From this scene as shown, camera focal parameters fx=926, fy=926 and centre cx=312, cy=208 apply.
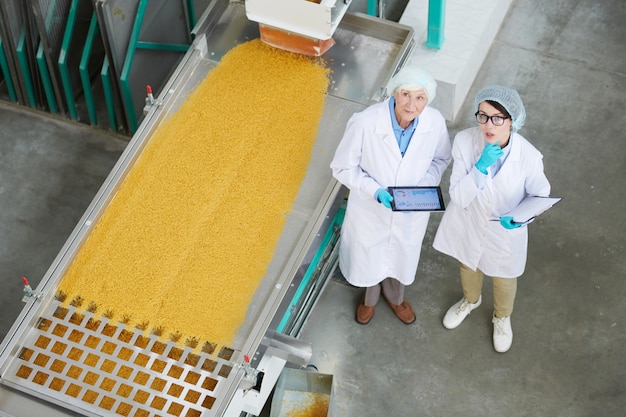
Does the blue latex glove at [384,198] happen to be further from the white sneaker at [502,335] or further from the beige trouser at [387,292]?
the white sneaker at [502,335]

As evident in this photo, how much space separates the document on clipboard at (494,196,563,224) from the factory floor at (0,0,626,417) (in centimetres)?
100

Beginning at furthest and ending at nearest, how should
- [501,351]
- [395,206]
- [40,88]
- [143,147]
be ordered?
[40,88]
[501,351]
[143,147]
[395,206]

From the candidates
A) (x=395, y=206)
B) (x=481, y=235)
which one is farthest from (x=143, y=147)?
(x=481, y=235)

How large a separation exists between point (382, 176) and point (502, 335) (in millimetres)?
1136

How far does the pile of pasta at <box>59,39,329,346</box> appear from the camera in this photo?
3.67m

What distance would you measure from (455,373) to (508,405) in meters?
0.28

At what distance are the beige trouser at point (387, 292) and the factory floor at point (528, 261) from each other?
107 millimetres

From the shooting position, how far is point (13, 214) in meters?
4.97

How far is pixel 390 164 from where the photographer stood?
147 inches

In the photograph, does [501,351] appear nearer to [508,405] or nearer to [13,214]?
[508,405]

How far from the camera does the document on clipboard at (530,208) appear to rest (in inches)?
140

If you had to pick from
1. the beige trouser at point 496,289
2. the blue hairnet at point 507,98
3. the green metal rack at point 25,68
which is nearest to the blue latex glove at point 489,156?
the blue hairnet at point 507,98

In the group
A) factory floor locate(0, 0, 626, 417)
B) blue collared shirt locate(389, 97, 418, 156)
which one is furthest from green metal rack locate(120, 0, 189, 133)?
blue collared shirt locate(389, 97, 418, 156)

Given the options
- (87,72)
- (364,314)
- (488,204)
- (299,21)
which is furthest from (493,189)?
(87,72)
